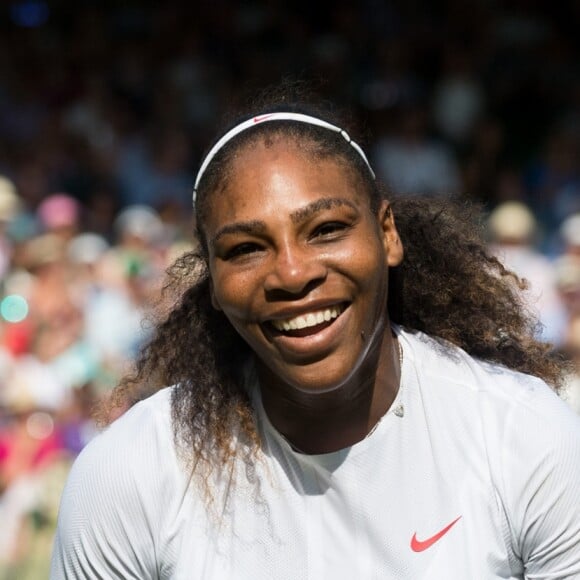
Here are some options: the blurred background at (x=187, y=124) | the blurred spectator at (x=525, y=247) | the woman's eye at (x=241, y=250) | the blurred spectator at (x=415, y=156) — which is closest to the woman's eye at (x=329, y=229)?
the woman's eye at (x=241, y=250)

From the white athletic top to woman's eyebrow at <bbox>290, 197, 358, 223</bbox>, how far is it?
0.49m

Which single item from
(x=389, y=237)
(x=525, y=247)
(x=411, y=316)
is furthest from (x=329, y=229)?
(x=525, y=247)

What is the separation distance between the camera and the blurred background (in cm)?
756

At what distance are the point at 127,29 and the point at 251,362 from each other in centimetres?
871

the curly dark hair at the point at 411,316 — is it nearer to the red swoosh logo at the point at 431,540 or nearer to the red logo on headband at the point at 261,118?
the red logo on headband at the point at 261,118

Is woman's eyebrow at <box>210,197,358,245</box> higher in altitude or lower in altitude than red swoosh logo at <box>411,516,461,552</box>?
higher

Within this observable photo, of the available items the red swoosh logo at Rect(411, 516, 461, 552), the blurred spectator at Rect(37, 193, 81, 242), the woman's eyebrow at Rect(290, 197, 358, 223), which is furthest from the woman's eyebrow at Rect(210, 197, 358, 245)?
the blurred spectator at Rect(37, 193, 81, 242)

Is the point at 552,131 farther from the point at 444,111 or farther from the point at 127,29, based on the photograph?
the point at 127,29

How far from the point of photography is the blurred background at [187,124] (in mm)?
7562

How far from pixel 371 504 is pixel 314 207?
637 millimetres

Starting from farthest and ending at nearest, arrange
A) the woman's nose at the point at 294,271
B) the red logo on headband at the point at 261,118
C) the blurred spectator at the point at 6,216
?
the blurred spectator at the point at 6,216, the red logo on headband at the point at 261,118, the woman's nose at the point at 294,271

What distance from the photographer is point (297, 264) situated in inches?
97.0

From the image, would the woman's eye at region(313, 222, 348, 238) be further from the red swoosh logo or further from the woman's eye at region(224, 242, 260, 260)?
the red swoosh logo

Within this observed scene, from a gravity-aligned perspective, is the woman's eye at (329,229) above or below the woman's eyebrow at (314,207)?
below
